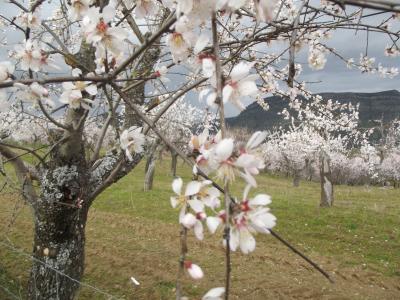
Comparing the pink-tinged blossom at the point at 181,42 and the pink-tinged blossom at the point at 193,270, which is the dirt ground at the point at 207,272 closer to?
the pink-tinged blossom at the point at 181,42

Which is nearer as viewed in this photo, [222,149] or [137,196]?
[222,149]

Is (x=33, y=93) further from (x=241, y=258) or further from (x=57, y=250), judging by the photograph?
(x=241, y=258)

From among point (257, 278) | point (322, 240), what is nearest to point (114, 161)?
point (257, 278)

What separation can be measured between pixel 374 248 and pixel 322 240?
3.89 ft

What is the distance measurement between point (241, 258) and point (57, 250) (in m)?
4.99

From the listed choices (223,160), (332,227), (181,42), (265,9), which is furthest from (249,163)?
(332,227)

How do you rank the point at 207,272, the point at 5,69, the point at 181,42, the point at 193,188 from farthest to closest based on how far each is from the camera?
the point at 207,272, the point at 5,69, the point at 181,42, the point at 193,188

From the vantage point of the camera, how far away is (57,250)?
416cm

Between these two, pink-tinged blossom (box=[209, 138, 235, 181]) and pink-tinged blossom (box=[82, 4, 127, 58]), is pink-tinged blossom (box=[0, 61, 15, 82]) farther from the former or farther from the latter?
pink-tinged blossom (box=[209, 138, 235, 181])

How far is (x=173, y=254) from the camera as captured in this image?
27.9ft

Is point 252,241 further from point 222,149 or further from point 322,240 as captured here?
point 322,240

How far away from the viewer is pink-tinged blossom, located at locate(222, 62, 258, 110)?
1.05 meters

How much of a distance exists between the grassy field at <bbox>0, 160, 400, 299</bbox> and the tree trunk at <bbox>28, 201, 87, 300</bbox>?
518 mm

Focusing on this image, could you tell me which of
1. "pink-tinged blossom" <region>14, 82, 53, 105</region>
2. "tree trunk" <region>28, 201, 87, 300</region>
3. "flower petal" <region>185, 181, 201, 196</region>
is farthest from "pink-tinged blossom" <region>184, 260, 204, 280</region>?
"tree trunk" <region>28, 201, 87, 300</region>
